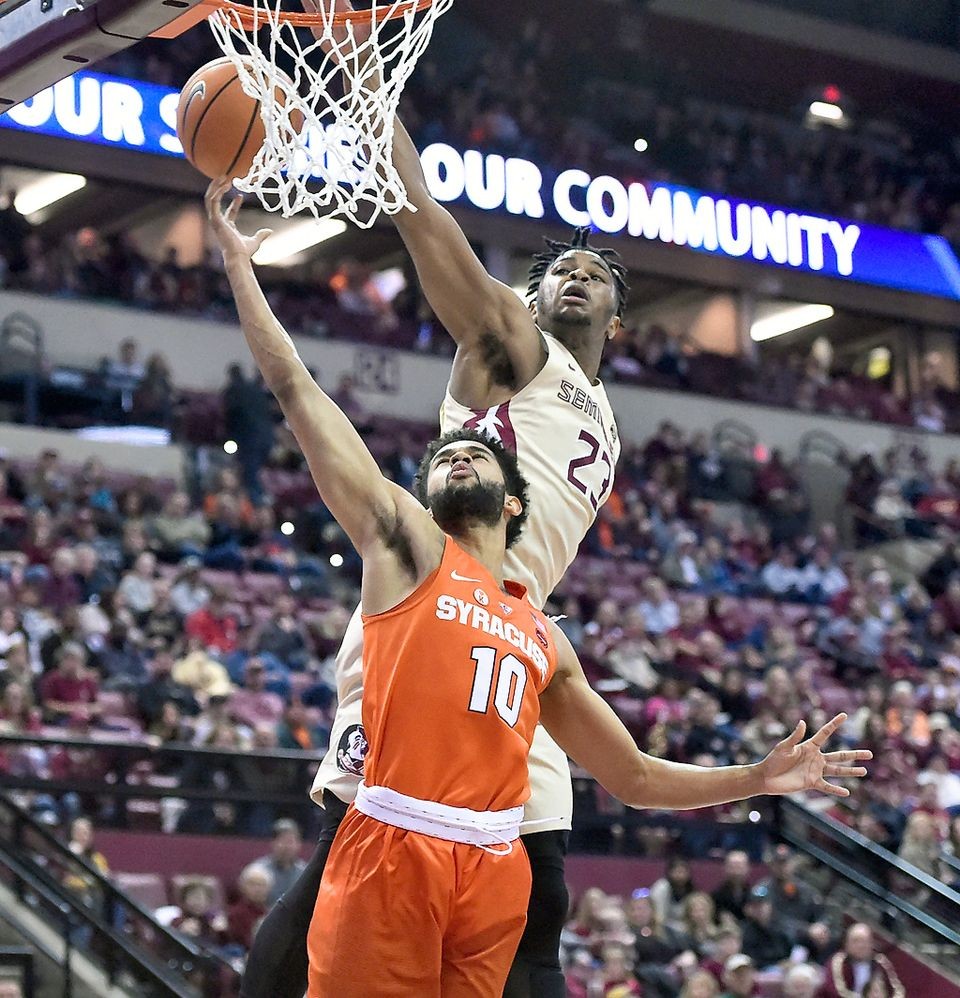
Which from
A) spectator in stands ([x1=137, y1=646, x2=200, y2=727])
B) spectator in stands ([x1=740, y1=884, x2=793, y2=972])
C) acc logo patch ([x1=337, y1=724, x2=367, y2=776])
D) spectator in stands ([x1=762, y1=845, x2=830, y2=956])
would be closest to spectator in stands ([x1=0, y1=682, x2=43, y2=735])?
spectator in stands ([x1=137, y1=646, x2=200, y2=727])

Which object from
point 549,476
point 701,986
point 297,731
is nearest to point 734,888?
point 701,986

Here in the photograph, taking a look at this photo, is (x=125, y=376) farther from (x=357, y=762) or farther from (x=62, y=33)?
(x=357, y=762)

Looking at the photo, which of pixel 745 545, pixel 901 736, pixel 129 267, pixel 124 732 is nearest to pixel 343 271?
pixel 129 267

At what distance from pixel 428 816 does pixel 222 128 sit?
186 cm

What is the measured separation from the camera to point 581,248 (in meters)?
4.90

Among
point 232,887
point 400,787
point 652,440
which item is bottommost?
point 232,887

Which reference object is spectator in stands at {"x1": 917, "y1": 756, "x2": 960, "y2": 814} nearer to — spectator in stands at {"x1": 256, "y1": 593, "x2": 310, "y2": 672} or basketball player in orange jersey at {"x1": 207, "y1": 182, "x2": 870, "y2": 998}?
spectator in stands at {"x1": 256, "y1": 593, "x2": 310, "y2": 672}

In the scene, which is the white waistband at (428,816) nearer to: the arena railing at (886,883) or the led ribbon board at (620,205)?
the arena railing at (886,883)

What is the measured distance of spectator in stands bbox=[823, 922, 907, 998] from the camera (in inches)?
422

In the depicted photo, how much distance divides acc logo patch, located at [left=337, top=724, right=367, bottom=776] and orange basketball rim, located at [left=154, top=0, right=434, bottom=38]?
6.14 feet

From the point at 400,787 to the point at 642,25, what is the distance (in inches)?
881

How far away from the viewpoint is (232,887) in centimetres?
978

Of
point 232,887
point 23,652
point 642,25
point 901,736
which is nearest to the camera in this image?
point 232,887

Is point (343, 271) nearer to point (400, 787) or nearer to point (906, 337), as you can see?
point (906, 337)
